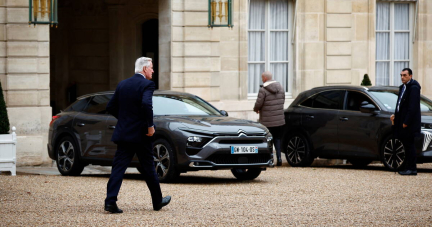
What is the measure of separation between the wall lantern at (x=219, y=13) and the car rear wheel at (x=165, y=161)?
22.4 ft

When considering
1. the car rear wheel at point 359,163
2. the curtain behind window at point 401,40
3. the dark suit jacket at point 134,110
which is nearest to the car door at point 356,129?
the car rear wheel at point 359,163

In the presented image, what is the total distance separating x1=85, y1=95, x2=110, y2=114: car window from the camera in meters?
13.4

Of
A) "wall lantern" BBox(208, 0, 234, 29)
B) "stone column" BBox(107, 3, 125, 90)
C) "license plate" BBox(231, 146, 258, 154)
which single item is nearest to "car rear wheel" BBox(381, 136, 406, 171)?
"license plate" BBox(231, 146, 258, 154)

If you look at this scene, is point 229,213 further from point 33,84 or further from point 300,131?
point 33,84

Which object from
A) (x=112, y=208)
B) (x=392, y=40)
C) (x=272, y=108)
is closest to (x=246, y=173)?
(x=272, y=108)

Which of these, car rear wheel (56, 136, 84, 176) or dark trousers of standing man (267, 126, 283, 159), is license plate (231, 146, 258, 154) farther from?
dark trousers of standing man (267, 126, 283, 159)

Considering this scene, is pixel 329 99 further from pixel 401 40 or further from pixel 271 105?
pixel 401 40

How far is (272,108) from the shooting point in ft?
51.3

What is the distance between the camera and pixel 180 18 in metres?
18.7

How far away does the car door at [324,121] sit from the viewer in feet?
49.3

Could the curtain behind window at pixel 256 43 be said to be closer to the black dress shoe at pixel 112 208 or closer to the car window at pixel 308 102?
the car window at pixel 308 102

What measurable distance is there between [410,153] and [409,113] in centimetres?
65

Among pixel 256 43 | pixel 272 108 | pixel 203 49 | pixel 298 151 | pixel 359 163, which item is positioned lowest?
pixel 359 163

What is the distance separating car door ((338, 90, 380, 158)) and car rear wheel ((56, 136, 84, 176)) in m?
4.66
